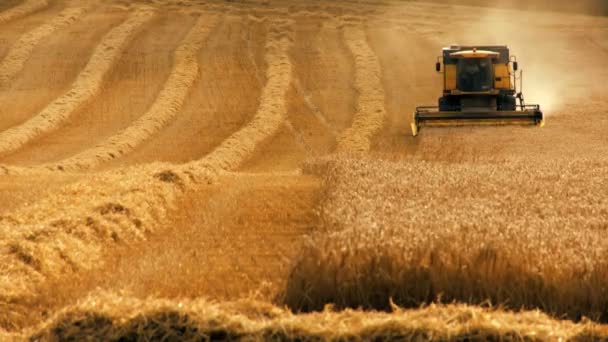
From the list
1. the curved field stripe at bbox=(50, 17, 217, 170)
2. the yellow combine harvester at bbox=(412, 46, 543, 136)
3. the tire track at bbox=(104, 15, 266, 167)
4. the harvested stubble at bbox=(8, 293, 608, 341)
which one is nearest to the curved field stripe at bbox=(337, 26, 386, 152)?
the yellow combine harvester at bbox=(412, 46, 543, 136)

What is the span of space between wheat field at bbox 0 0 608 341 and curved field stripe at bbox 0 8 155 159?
0.13m

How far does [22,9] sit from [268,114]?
2544 cm

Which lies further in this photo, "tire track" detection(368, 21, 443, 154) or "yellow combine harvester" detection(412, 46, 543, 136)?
"tire track" detection(368, 21, 443, 154)

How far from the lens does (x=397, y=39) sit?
49.5 meters

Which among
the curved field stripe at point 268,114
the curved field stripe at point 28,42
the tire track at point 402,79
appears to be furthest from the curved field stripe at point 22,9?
the tire track at point 402,79

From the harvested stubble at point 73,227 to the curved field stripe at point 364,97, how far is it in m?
13.1

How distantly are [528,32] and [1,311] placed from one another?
47523 millimetres

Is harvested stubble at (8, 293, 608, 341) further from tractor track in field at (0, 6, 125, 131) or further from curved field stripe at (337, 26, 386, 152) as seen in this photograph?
tractor track in field at (0, 6, 125, 131)

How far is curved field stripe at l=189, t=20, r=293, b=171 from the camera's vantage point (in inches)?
1052

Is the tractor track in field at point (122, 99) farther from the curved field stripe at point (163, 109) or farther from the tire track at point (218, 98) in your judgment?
the tire track at point (218, 98)

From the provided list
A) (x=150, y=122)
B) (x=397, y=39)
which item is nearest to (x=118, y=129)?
(x=150, y=122)

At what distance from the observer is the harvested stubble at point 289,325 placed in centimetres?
711

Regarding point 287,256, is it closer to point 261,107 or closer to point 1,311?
point 1,311

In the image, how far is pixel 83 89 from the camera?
38.5 meters
